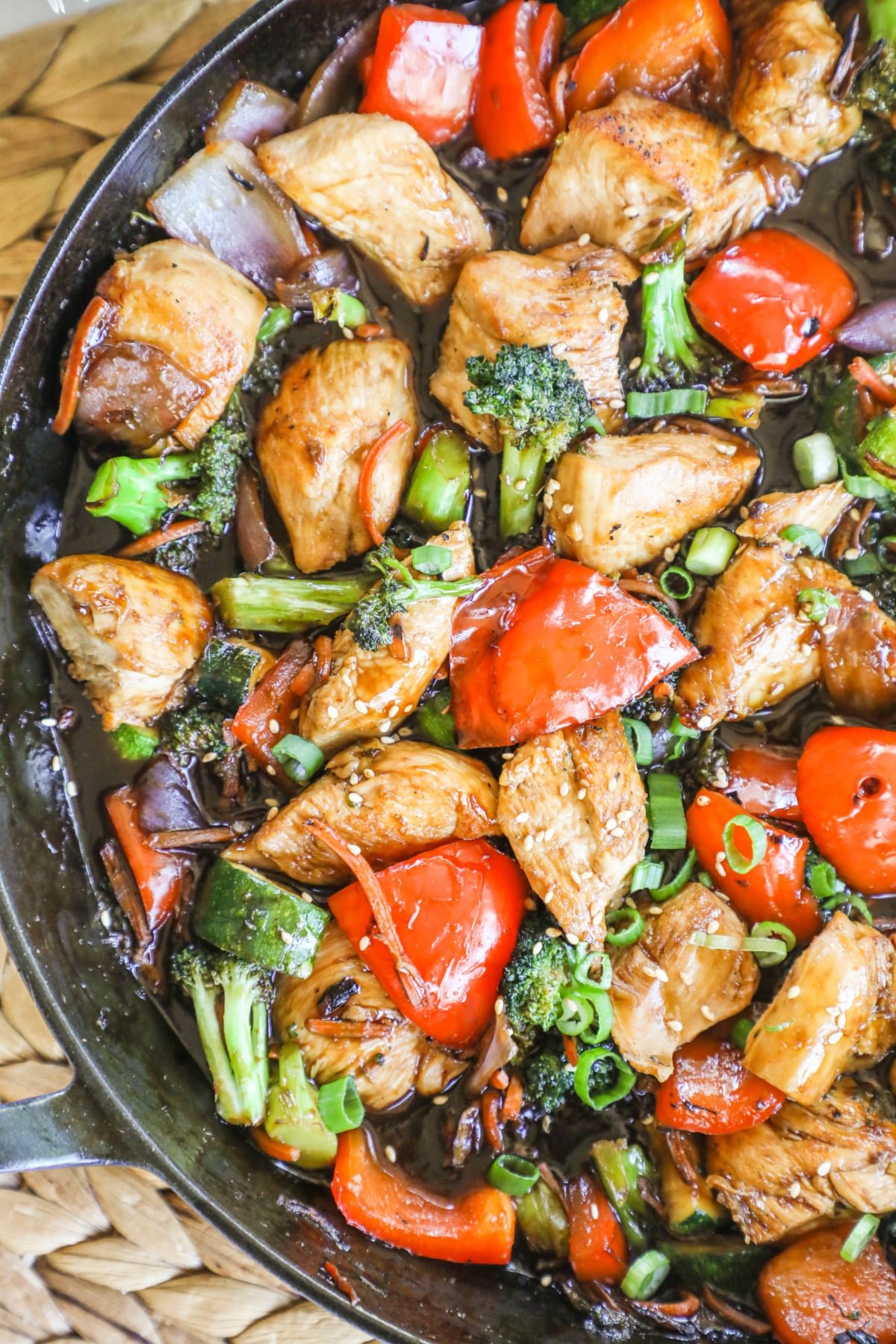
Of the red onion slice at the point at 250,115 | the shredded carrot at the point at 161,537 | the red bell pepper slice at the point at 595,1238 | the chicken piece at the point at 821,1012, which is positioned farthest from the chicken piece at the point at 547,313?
the red bell pepper slice at the point at 595,1238

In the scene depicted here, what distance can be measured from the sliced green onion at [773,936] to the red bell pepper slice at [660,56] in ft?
8.65

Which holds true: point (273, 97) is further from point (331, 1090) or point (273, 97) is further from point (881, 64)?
point (331, 1090)

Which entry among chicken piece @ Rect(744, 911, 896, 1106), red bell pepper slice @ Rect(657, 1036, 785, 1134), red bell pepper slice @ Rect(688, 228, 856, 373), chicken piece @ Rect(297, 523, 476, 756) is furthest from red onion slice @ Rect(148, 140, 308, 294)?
red bell pepper slice @ Rect(657, 1036, 785, 1134)

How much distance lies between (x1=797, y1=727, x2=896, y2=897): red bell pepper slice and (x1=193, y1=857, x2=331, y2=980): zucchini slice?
5.11ft

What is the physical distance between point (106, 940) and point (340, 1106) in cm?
93

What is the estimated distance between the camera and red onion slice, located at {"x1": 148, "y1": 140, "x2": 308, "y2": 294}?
310cm

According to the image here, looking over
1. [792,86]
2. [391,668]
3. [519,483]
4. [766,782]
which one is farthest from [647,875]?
[792,86]

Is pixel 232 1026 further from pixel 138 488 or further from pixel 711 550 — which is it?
pixel 711 550

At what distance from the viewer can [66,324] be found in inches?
120

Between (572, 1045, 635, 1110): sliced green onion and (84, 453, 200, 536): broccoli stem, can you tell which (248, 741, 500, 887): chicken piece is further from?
(84, 453, 200, 536): broccoli stem

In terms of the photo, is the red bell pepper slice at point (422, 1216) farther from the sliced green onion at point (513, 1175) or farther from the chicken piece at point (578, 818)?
the chicken piece at point (578, 818)

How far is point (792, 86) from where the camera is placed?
9.69ft

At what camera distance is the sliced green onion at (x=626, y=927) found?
3070 millimetres

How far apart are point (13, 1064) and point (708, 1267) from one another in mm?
2347
